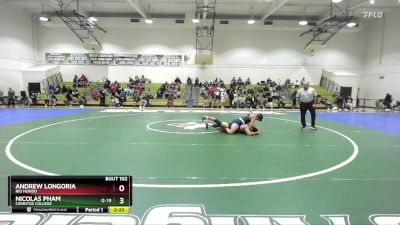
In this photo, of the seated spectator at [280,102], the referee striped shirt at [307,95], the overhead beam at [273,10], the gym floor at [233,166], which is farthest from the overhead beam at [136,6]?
the referee striped shirt at [307,95]

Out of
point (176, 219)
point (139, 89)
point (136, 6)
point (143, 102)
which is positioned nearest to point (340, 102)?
point (143, 102)

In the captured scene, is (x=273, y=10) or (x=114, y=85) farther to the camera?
(x=114, y=85)

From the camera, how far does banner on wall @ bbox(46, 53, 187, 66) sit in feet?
97.6

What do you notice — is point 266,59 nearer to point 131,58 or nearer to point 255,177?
point 131,58

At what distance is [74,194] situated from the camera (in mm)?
2160

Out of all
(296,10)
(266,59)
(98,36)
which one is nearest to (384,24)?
(296,10)

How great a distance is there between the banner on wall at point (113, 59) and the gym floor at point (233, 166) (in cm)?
2154

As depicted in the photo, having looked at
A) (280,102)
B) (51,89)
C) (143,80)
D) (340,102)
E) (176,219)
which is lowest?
(176,219)

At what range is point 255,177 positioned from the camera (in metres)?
4.80

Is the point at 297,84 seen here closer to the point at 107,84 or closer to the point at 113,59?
the point at 107,84

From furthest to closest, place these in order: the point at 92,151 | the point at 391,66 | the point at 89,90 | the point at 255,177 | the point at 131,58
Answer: the point at 131,58 → the point at 89,90 → the point at 391,66 → the point at 92,151 → the point at 255,177

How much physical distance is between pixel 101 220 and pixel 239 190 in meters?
2.00

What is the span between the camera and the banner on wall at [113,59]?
97.6 ft

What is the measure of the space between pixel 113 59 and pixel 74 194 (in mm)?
29683
